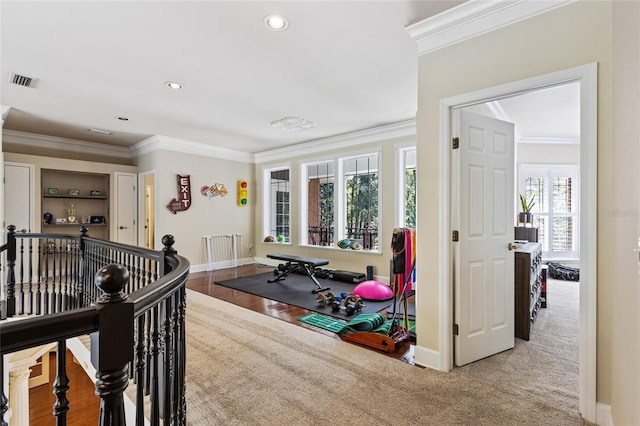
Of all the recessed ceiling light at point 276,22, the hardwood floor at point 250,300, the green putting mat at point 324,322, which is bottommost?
the hardwood floor at point 250,300

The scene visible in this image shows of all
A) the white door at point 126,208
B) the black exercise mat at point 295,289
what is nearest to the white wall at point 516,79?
the black exercise mat at point 295,289

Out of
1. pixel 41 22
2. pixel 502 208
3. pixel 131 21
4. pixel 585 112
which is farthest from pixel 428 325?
pixel 41 22

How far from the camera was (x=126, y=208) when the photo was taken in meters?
6.67

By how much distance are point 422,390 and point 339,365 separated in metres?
0.66

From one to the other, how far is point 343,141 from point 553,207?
4.51m

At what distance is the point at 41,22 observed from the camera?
249cm

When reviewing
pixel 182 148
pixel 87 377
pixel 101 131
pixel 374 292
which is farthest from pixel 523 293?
pixel 101 131

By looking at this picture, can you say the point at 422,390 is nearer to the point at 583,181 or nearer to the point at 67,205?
the point at 583,181

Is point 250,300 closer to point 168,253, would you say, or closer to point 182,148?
point 168,253

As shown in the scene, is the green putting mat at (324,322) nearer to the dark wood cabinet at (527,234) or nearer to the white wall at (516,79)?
the white wall at (516,79)

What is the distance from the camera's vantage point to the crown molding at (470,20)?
2.14 m

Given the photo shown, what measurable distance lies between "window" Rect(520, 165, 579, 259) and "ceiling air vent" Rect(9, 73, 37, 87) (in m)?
7.84

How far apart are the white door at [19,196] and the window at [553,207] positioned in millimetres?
9078

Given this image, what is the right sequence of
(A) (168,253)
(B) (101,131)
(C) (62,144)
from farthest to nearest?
(C) (62,144)
(B) (101,131)
(A) (168,253)
